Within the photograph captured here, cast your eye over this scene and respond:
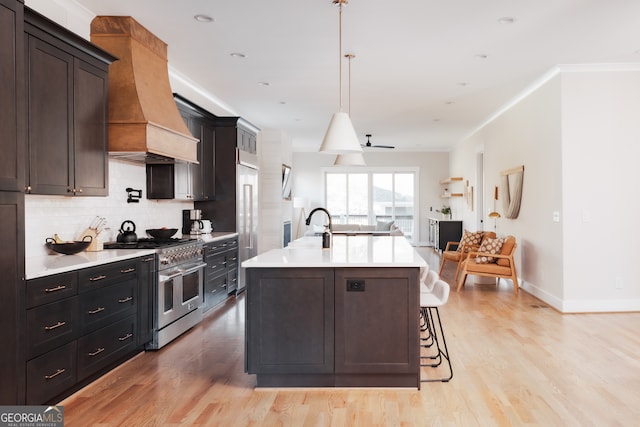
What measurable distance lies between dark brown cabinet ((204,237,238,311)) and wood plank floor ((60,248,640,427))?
3.01 feet

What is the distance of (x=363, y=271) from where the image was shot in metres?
3.18

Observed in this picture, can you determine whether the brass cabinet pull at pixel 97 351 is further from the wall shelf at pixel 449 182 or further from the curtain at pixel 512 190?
the wall shelf at pixel 449 182

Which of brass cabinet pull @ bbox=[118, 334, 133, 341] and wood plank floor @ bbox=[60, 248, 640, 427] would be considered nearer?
wood plank floor @ bbox=[60, 248, 640, 427]

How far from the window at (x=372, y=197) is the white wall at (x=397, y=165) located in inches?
9.3

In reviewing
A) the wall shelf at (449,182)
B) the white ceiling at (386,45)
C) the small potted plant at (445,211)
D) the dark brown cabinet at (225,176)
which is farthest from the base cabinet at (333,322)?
the small potted plant at (445,211)

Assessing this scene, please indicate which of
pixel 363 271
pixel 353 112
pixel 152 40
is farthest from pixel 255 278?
pixel 353 112

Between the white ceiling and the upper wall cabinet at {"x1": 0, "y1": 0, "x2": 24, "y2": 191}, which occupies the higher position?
the white ceiling

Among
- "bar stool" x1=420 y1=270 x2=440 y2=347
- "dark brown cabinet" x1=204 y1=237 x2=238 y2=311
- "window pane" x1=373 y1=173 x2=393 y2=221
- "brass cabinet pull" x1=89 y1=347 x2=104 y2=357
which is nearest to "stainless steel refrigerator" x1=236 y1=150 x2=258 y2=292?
"dark brown cabinet" x1=204 y1=237 x2=238 y2=311

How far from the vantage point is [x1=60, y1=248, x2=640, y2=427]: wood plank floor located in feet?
9.04

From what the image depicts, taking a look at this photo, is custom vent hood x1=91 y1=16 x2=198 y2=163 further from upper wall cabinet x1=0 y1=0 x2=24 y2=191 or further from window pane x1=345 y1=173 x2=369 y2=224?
window pane x1=345 y1=173 x2=369 y2=224

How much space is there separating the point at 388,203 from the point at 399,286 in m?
10.6

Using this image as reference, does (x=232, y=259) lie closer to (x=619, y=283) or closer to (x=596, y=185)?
(x=596, y=185)

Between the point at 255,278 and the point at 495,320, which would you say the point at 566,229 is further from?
the point at 255,278

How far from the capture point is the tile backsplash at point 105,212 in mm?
3410
